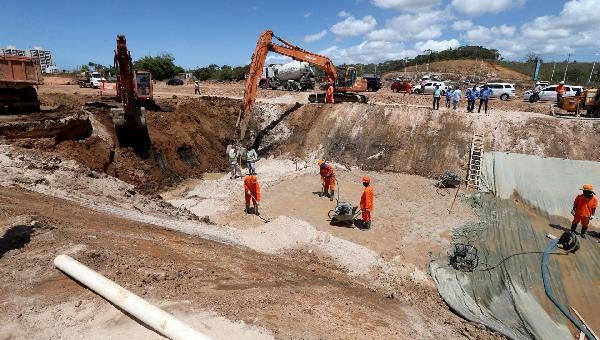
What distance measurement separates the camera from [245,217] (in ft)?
36.8

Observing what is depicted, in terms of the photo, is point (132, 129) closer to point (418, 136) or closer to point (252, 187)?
point (252, 187)

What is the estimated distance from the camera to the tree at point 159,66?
157 ft

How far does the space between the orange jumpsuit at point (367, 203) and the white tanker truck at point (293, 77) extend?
20699 millimetres

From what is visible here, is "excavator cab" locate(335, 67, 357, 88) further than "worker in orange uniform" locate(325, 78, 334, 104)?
Yes

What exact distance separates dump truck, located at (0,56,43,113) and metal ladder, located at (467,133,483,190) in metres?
16.0

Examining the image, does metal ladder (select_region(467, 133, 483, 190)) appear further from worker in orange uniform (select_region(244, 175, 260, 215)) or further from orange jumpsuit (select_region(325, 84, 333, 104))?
worker in orange uniform (select_region(244, 175, 260, 215))

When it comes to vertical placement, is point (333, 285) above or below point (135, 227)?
below

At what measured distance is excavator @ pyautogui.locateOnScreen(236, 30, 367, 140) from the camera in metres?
18.4

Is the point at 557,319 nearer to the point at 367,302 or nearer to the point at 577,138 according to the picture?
the point at 367,302

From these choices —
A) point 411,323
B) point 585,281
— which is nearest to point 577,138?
point 585,281

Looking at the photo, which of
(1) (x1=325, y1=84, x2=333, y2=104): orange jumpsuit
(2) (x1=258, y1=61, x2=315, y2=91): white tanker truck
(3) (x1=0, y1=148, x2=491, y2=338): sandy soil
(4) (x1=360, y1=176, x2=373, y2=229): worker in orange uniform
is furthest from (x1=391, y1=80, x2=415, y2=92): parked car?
(3) (x1=0, y1=148, x2=491, y2=338): sandy soil

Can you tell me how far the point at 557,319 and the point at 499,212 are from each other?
5.38m

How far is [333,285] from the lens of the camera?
270 inches

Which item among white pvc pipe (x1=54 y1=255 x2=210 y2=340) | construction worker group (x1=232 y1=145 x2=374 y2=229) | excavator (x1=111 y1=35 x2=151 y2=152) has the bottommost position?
construction worker group (x1=232 y1=145 x2=374 y2=229)
